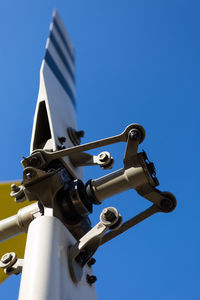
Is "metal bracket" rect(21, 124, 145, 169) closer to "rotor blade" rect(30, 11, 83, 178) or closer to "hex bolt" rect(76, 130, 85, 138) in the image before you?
"rotor blade" rect(30, 11, 83, 178)

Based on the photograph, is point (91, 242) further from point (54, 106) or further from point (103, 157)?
point (54, 106)

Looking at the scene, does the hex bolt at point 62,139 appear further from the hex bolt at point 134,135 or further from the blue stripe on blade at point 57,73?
the blue stripe on blade at point 57,73

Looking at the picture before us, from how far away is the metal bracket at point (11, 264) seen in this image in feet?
6.18

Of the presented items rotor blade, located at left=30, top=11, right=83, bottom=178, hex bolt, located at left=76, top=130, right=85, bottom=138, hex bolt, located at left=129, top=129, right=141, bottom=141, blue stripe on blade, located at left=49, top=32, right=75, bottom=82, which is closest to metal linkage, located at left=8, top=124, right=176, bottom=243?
hex bolt, located at left=129, top=129, right=141, bottom=141

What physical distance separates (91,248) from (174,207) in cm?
71

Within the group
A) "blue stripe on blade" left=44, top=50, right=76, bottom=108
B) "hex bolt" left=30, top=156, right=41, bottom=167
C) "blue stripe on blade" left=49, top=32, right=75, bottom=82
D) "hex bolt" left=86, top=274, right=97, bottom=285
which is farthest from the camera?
"blue stripe on blade" left=49, top=32, right=75, bottom=82

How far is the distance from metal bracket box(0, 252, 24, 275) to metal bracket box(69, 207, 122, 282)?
0.27m

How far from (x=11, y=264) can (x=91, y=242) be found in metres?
0.44

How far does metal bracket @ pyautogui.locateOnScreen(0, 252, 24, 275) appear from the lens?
1883mm

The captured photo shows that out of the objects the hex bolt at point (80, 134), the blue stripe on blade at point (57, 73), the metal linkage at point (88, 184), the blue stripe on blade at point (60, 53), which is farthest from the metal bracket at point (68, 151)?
the blue stripe on blade at point (60, 53)

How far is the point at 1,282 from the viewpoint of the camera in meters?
3.49

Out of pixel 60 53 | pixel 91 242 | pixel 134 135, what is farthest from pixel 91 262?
pixel 60 53

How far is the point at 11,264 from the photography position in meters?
1.91

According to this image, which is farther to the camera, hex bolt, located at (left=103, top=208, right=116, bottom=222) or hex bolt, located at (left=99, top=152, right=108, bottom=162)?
hex bolt, located at (left=99, top=152, right=108, bottom=162)
